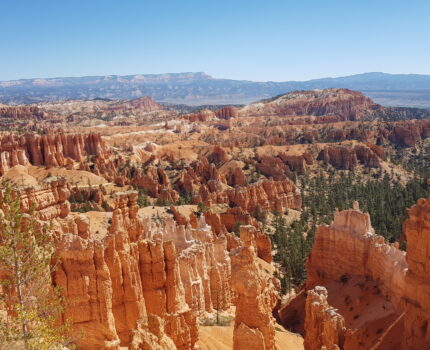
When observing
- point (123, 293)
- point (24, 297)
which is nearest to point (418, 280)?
point (123, 293)

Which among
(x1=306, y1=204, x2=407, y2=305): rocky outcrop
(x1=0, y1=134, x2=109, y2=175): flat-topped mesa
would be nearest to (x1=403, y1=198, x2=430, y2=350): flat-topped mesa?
(x1=306, y1=204, x2=407, y2=305): rocky outcrop

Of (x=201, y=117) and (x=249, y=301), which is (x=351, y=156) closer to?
(x=201, y=117)

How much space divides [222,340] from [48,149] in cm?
7272

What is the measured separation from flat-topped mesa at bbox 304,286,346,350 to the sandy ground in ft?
6.07

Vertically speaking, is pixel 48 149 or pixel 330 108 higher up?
pixel 330 108

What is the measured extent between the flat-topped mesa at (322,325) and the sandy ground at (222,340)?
1.85 metres

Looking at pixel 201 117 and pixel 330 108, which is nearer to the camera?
pixel 201 117

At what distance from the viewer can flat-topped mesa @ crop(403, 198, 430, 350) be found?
66.8ft

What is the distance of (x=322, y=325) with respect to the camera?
68.3ft

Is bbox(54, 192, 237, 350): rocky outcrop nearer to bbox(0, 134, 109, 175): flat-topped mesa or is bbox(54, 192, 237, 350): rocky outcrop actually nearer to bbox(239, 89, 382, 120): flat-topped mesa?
bbox(0, 134, 109, 175): flat-topped mesa

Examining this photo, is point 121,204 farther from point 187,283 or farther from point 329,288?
point 329,288

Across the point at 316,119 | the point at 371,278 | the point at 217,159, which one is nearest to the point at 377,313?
the point at 371,278

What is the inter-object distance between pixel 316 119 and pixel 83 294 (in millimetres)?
148378

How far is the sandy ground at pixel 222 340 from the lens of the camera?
20828 millimetres
